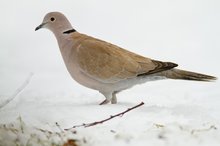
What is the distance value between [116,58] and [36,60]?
15 centimetres

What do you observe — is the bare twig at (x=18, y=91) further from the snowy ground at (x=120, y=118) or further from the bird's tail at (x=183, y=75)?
the bird's tail at (x=183, y=75)

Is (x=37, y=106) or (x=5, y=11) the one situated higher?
(x=5, y=11)

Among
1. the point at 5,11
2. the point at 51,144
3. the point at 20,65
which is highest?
the point at 5,11

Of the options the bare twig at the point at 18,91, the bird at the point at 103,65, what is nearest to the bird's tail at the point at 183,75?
the bird at the point at 103,65

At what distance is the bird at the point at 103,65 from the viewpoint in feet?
4.17

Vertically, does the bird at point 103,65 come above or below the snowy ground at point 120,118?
above

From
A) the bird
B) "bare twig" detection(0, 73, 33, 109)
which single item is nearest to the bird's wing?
the bird

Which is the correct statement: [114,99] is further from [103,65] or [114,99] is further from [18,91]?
[18,91]

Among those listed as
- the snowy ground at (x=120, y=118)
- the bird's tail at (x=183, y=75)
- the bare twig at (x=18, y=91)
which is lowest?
the snowy ground at (x=120, y=118)

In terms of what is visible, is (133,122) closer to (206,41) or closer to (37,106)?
(37,106)

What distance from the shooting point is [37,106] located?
118 centimetres

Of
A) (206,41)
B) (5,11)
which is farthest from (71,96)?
(206,41)

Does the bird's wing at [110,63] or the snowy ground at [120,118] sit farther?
the bird's wing at [110,63]

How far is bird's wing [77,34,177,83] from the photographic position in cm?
127
